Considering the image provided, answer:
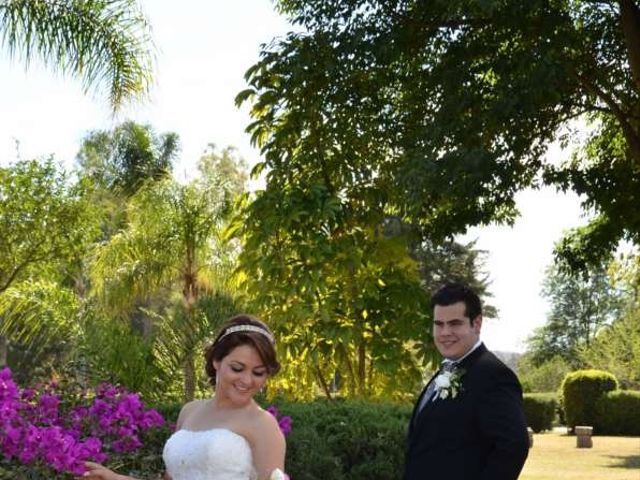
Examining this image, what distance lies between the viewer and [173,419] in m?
9.06

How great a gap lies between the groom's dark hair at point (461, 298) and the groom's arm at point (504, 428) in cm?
26

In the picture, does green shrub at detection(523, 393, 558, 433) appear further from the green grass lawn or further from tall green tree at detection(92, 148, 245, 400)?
tall green tree at detection(92, 148, 245, 400)

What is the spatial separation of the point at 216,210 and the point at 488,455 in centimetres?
1752

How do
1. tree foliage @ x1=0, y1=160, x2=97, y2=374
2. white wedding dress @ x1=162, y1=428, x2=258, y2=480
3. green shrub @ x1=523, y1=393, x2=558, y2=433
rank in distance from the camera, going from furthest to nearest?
green shrub @ x1=523, y1=393, x2=558, y2=433
tree foliage @ x1=0, y1=160, x2=97, y2=374
white wedding dress @ x1=162, y1=428, x2=258, y2=480

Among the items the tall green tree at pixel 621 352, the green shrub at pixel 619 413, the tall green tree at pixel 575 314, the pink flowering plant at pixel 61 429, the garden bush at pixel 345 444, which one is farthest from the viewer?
the tall green tree at pixel 575 314

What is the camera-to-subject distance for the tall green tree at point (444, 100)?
37.7ft

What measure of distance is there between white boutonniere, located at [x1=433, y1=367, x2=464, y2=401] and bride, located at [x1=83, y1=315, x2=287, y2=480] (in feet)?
2.56

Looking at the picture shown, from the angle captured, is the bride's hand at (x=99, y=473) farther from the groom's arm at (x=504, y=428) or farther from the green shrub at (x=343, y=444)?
the green shrub at (x=343, y=444)

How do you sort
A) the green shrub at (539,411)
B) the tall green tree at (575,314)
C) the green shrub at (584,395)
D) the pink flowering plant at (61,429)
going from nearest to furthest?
1. the pink flowering plant at (61,429)
2. the green shrub at (584,395)
3. the green shrub at (539,411)
4. the tall green tree at (575,314)

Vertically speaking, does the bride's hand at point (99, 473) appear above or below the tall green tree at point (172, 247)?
below

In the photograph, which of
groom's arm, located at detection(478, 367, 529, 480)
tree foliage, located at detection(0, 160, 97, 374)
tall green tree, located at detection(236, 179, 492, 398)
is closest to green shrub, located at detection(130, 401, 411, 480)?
tall green tree, located at detection(236, 179, 492, 398)

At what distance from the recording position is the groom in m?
3.91

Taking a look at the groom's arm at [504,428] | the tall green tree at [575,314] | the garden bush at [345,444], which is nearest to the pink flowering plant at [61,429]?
the garden bush at [345,444]

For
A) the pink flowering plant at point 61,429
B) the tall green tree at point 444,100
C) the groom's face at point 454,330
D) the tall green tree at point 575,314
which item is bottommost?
the pink flowering plant at point 61,429
